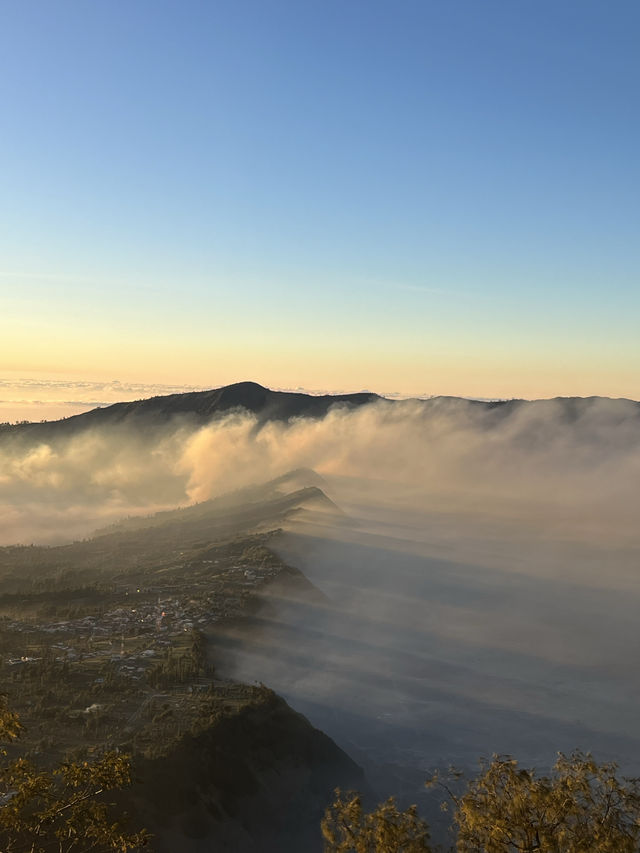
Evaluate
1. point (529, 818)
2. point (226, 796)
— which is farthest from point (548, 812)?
point (226, 796)

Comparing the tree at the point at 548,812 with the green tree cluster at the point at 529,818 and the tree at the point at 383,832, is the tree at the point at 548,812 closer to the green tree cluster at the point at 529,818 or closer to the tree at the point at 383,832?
the green tree cluster at the point at 529,818

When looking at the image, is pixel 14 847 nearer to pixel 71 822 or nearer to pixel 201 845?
pixel 201 845

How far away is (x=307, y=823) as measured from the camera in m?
186

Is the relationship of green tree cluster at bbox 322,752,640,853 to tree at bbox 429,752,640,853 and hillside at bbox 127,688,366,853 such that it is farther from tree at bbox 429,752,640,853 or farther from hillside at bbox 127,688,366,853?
hillside at bbox 127,688,366,853

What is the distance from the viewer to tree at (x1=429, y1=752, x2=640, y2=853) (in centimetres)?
4566

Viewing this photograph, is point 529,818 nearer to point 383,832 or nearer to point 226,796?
point 383,832

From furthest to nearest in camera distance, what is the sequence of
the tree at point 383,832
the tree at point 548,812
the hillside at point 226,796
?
the hillside at point 226,796
the tree at point 383,832
the tree at point 548,812

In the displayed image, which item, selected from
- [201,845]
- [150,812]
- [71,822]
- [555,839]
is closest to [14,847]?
[150,812]

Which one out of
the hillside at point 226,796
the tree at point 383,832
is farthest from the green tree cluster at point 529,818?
the hillside at point 226,796

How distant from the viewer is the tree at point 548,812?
1797 inches

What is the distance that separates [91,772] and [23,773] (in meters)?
4.83

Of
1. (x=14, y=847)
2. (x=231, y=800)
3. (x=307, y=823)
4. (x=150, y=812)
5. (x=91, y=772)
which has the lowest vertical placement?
(x=307, y=823)

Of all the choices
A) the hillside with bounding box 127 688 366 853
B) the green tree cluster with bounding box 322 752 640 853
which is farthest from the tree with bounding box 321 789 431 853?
the hillside with bounding box 127 688 366 853

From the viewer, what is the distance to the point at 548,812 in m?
46.9
